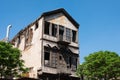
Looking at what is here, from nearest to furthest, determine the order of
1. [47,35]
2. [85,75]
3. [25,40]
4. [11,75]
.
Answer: [11,75], [85,75], [47,35], [25,40]

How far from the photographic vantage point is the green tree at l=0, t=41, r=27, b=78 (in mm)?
36375

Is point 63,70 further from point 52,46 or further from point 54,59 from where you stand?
point 52,46

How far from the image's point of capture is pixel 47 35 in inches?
1740

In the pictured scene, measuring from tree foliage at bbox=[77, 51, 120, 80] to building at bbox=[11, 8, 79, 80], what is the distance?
4.54 meters

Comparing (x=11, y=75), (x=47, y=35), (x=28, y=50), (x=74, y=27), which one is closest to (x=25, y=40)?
(x=28, y=50)

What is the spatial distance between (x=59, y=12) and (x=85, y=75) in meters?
11.7

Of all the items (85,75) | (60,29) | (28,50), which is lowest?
(85,75)

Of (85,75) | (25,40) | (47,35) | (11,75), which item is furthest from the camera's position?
(25,40)

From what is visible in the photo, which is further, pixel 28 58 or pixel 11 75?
pixel 28 58

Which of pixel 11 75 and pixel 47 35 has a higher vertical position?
pixel 47 35

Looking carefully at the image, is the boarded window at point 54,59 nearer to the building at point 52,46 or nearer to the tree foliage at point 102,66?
the building at point 52,46

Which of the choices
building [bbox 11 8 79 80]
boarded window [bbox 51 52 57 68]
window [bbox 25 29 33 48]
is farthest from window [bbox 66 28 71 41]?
window [bbox 25 29 33 48]

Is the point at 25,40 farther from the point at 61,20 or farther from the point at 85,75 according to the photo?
the point at 85,75

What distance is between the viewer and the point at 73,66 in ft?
150
